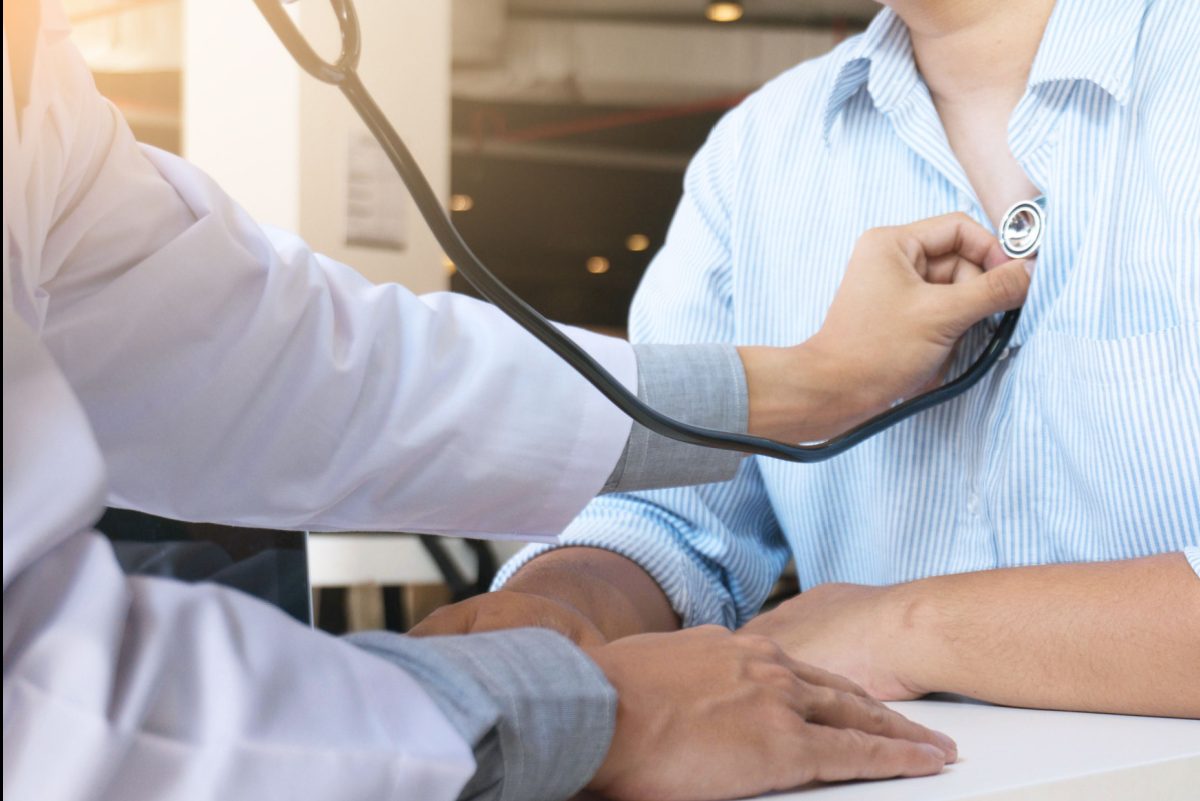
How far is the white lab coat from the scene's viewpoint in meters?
0.40

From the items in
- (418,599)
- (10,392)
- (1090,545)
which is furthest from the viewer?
(418,599)

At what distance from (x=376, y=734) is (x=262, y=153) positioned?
259 cm

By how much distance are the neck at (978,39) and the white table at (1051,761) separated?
1.89 feet

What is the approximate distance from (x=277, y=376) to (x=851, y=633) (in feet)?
1.42

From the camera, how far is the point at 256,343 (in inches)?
31.3

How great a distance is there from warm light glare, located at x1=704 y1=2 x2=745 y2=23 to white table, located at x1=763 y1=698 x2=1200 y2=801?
551cm

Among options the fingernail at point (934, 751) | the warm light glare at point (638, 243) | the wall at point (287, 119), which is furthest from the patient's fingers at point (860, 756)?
the warm light glare at point (638, 243)

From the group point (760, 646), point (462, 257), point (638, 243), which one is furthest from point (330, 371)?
point (638, 243)

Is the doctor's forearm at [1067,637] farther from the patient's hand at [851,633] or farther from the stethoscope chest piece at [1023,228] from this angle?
the stethoscope chest piece at [1023,228]

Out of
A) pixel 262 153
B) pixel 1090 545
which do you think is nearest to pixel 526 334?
pixel 1090 545

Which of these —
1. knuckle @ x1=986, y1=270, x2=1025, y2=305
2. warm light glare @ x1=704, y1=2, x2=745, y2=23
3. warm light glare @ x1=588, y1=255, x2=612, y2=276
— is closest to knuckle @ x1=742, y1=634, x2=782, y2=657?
knuckle @ x1=986, y1=270, x2=1025, y2=305

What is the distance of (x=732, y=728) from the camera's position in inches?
21.1

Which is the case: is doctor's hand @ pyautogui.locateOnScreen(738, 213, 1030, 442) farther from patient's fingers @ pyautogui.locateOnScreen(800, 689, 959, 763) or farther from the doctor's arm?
patient's fingers @ pyautogui.locateOnScreen(800, 689, 959, 763)

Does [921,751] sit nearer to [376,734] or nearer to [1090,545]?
[376,734]
